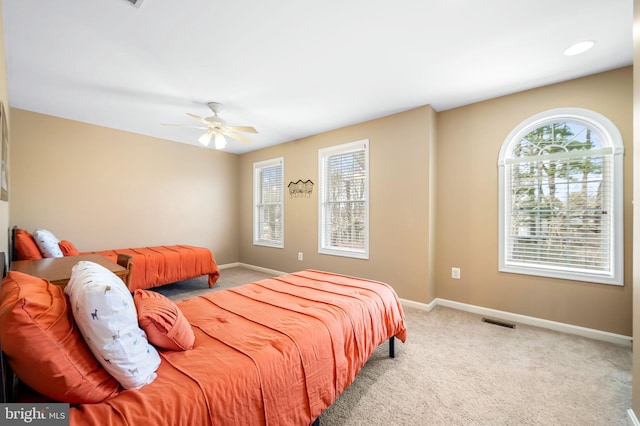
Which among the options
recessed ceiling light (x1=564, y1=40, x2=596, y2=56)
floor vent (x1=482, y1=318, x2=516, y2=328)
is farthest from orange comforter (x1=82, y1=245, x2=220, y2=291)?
recessed ceiling light (x1=564, y1=40, x2=596, y2=56)

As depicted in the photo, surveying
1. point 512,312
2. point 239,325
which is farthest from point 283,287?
point 512,312

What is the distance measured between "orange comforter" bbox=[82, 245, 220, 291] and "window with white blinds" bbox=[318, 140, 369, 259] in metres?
1.93

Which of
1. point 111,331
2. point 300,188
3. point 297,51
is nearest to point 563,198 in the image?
point 297,51

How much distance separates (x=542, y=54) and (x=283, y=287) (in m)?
3.11

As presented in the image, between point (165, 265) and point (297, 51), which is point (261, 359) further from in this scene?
point (165, 265)

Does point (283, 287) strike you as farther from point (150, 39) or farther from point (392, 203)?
point (150, 39)

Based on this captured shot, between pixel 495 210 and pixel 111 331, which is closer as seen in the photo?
pixel 111 331

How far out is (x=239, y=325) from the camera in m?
1.57

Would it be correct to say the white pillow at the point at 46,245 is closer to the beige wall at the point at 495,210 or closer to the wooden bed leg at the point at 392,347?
the wooden bed leg at the point at 392,347

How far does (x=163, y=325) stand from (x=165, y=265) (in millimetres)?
3062

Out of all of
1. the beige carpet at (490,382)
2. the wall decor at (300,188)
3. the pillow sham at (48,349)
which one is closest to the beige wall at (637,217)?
the beige carpet at (490,382)

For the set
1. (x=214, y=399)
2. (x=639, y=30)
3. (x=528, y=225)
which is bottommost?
(x=214, y=399)

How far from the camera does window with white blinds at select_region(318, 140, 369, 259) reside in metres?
4.05

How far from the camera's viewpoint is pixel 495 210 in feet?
10.3
